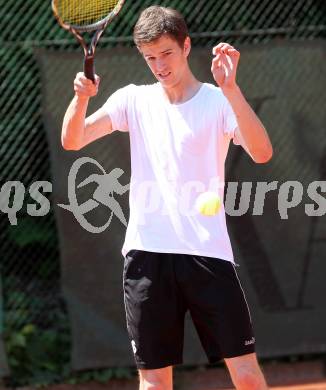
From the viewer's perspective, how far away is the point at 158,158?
3.31 meters

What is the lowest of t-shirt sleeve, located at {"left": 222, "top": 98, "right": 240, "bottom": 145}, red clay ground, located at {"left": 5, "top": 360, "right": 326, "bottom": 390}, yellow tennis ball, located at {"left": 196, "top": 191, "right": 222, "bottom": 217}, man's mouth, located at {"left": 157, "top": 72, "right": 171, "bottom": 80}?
red clay ground, located at {"left": 5, "top": 360, "right": 326, "bottom": 390}

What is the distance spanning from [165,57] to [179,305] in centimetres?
89

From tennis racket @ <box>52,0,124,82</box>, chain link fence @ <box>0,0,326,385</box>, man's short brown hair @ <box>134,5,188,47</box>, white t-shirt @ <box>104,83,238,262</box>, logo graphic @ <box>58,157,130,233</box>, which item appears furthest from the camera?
chain link fence @ <box>0,0,326,385</box>

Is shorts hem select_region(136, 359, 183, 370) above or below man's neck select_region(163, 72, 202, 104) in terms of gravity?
below

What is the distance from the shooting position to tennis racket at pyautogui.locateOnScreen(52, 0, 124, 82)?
11.1 feet

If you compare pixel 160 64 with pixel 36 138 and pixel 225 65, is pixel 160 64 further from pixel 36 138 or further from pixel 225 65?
pixel 36 138

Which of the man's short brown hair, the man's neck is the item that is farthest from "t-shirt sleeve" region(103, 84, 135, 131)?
the man's short brown hair

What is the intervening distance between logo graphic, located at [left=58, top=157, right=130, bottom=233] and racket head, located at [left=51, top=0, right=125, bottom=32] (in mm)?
1518

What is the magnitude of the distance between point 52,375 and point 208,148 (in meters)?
2.43

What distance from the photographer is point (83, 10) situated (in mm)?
3566

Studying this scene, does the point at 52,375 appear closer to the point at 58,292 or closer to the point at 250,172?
the point at 58,292

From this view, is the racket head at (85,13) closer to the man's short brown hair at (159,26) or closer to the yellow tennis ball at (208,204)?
the man's short brown hair at (159,26)

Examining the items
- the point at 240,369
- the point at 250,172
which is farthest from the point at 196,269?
the point at 250,172

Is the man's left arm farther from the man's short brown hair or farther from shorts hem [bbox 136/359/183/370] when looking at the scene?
shorts hem [bbox 136/359/183/370]
